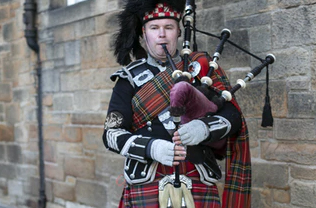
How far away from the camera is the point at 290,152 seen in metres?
3.31

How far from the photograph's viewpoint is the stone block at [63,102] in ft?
17.7

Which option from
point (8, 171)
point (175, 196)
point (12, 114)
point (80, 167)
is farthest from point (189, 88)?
point (8, 171)

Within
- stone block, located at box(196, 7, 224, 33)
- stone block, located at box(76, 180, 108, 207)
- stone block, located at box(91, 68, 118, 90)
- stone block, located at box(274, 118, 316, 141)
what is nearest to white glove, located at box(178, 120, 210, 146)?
stone block, located at box(274, 118, 316, 141)

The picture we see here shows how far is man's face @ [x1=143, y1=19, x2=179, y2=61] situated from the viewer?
101 inches

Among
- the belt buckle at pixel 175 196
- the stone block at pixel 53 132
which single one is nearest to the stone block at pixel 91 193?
the stone block at pixel 53 132

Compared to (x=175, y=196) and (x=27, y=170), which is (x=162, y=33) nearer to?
(x=175, y=196)

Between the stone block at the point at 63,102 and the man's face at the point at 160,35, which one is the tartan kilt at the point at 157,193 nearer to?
the man's face at the point at 160,35

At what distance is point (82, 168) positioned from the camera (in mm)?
5234

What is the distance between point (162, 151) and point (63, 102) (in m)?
3.37

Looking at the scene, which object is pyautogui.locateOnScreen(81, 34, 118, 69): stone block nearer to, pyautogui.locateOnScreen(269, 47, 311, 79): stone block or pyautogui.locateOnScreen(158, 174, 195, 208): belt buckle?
pyautogui.locateOnScreen(269, 47, 311, 79): stone block

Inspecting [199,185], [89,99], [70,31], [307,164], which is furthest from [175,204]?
[70,31]

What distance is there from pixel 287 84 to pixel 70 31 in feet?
9.31

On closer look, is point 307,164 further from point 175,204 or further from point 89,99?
point 89,99

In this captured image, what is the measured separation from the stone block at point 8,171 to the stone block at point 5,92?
89 cm
